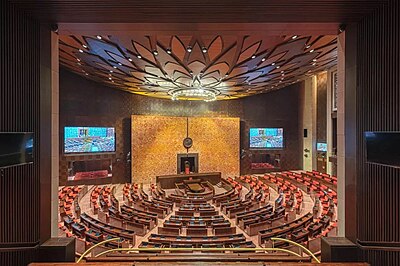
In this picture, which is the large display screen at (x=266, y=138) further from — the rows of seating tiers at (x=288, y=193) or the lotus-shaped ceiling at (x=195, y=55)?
the lotus-shaped ceiling at (x=195, y=55)

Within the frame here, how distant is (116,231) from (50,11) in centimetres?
773

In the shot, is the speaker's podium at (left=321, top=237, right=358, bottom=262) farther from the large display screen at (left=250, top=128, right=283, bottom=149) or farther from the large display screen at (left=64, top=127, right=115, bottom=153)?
the large display screen at (left=250, top=128, right=283, bottom=149)

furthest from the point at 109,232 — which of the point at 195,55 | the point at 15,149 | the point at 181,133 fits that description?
the point at 181,133

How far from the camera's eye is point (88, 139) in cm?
1831

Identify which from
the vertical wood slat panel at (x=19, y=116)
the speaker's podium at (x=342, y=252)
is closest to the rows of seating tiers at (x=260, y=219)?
the speaker's podium at (x=342, y=252)

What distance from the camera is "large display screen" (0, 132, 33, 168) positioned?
397 cm

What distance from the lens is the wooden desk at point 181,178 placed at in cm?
1888

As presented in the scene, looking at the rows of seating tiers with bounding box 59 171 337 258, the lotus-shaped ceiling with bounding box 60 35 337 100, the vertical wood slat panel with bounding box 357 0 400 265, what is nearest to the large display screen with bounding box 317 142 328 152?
the rows of seating tiers with bounding box 59 171 337 258

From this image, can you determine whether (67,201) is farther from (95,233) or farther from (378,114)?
(378,114)

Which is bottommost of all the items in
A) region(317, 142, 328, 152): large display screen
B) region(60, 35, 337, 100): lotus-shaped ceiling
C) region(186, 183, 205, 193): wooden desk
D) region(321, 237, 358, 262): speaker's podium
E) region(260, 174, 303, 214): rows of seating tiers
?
region(186, 183, 205, 193): wooden desk

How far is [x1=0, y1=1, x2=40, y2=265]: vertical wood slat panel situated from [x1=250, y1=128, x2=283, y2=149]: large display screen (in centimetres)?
2083

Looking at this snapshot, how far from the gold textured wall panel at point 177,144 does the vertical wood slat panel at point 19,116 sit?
15223 millimetres

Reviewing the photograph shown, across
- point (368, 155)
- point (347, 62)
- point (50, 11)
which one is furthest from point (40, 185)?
point (347, 62)

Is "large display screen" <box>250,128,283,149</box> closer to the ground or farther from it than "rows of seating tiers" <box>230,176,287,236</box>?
farther from it
